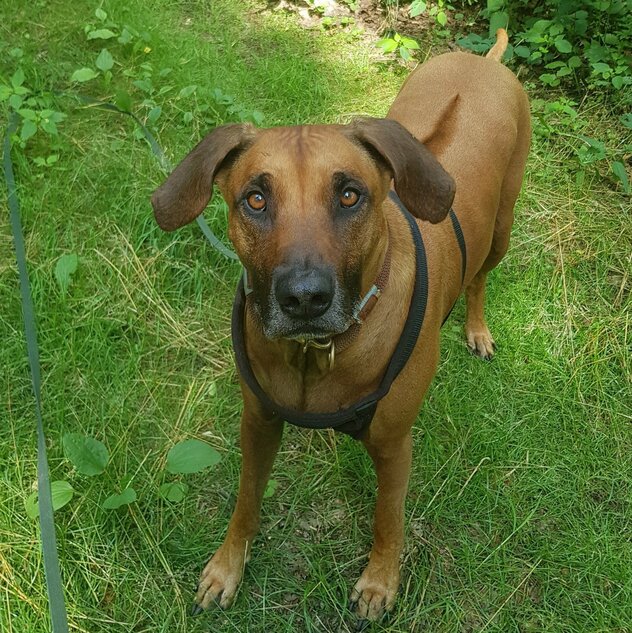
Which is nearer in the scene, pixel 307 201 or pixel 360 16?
pixel 307 201

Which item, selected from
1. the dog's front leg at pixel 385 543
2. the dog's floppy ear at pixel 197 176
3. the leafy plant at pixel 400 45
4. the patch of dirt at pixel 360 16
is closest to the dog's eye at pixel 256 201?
the dog's floppy ear at pixel 197 176

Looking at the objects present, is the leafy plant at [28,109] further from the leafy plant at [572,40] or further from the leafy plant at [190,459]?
the leafy plant at [572,40]

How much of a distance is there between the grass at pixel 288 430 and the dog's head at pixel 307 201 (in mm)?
1393

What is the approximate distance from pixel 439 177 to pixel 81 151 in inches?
114

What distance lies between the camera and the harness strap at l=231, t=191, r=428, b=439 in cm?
246

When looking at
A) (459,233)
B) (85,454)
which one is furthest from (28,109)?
(459,233)

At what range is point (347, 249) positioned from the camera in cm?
217

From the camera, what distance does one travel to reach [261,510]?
10.8 feet

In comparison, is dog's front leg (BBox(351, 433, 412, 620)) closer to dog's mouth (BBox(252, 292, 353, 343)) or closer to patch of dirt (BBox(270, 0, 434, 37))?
dog's mouth (BBox(252, 292, 353, 343))

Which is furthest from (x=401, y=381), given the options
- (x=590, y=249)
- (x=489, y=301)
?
(x=590, y=249)

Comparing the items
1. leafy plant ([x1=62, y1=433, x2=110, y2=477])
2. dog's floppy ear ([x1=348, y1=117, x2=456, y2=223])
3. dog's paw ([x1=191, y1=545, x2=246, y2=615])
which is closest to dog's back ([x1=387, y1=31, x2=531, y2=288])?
dog's floppy ear ([x1=348, y1=117, x2=456, y2=223])

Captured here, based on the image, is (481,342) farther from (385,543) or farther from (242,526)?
(242,526)

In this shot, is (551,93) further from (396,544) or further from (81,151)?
(396,544)

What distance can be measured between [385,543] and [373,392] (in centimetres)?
87
